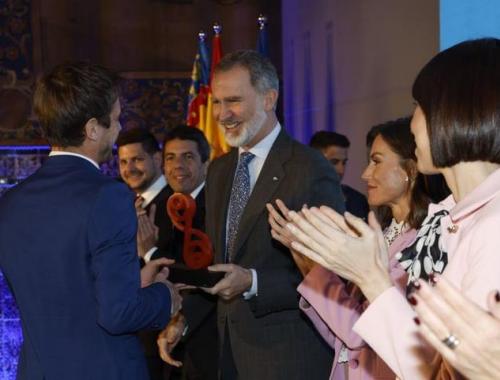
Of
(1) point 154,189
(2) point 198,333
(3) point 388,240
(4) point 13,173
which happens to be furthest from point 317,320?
(4) point 13,173

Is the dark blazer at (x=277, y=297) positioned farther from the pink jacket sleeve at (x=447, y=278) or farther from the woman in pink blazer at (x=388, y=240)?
the pink jacket sleeve at (x=447, y=278)

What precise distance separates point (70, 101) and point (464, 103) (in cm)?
→ 120

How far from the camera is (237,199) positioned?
9.16 feet

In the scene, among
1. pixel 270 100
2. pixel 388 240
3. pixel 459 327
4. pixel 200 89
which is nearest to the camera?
pixel 459 327

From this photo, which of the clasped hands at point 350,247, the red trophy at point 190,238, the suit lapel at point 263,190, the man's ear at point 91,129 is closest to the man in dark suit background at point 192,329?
the red trophy at point 190,238

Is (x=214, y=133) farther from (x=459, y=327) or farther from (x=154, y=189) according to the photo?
(x=459, y=327)

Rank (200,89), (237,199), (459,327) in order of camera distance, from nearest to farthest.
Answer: (459,327), (237,199), (200,89)

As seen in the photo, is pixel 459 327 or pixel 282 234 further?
pixel 282 234

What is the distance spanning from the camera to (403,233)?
215 centimetres

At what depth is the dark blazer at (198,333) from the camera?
3.12 m

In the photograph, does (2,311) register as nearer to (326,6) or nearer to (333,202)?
(326,6)

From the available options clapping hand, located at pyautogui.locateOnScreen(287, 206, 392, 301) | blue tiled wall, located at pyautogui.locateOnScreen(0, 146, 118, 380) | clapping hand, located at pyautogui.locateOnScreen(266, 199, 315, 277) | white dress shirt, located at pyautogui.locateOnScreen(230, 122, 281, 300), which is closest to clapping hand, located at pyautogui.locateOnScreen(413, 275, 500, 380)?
clapping hand, located at pyautogui.locateOnScreen(287, 206, 392, 301)

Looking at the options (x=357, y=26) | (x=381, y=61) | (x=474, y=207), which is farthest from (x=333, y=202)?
(x=357, y=26)

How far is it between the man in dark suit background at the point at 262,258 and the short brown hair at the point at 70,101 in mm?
639
